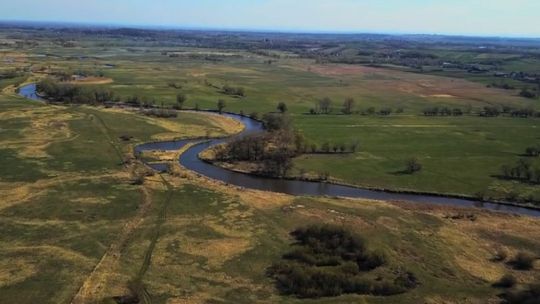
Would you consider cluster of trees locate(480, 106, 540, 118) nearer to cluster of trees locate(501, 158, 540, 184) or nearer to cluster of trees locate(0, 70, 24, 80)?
cluster of trees locate(501, 158, 540, 184)

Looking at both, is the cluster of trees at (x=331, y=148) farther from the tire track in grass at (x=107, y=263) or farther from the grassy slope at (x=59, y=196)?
the tire track in grass at (x=107, y=263)

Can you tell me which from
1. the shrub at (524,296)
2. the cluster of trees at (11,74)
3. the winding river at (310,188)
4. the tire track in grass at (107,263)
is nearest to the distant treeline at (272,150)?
the winding river at (310,188)

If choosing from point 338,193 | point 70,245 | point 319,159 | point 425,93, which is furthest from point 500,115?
point 70,245

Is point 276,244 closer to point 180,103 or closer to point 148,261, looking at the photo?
point 148,261

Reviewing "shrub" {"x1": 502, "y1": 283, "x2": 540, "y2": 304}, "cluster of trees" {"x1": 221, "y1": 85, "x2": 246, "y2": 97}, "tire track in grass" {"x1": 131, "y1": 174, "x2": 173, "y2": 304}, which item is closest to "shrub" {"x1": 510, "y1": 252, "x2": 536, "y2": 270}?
A: "shrub" {"x1": 502, "y1": 283, "x2": 540, "y2": 304}

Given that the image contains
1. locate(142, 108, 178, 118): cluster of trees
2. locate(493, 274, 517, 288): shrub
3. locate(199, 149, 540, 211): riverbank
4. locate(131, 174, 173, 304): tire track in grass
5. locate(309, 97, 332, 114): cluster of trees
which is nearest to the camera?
locate(131, 174, 173, 304): tire track in grass
